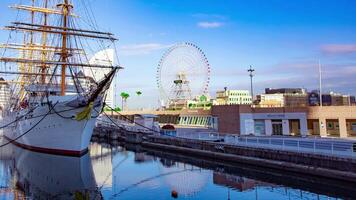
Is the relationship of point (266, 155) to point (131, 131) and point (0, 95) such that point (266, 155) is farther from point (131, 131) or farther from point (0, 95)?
point (0, 95)

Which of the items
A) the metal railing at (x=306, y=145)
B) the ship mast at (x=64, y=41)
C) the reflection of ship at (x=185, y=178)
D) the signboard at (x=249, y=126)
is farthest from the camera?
the ship mast at (x=64, y=41)

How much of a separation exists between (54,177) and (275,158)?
57.2ft

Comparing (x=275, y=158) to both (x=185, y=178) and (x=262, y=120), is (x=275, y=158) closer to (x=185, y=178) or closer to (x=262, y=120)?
(x=185, y=178)

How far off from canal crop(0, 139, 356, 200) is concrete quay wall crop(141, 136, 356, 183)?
55cm

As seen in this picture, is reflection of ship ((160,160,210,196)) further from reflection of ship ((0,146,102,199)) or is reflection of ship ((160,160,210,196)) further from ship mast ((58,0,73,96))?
ship mast ((58,0,73,96))

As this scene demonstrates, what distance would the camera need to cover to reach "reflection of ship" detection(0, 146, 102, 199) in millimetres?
22188

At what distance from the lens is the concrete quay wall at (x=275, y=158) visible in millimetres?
21250

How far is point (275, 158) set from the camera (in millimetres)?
26719

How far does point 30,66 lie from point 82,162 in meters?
35.5

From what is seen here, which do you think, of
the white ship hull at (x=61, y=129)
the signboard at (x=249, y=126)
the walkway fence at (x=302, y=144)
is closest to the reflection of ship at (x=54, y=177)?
the white ship hull at (x=61, y=129)

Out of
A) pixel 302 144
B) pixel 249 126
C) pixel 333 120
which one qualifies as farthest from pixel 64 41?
pixel 333 120

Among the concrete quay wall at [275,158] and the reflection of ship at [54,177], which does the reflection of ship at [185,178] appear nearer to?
the concrete quay wall at [275,158]

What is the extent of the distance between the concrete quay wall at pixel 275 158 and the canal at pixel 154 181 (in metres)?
0.55

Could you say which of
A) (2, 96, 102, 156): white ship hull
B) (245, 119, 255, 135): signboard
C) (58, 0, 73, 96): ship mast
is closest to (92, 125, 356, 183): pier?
(245, 119, 255, 135): signboard
